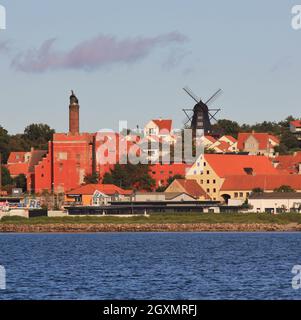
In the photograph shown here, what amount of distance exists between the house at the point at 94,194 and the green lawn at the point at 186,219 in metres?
11.5

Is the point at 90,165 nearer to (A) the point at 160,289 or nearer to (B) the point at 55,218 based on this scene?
(B) the point at 55,218

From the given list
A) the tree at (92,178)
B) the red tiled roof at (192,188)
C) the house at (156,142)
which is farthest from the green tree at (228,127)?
the red tiled roof at (192,188)

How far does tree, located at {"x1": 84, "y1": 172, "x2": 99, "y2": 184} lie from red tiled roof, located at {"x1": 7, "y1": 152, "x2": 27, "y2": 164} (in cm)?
3155

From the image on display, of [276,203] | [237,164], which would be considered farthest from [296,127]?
[276,203]

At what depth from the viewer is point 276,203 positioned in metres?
123

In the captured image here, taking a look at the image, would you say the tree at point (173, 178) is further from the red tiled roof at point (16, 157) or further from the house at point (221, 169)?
the red tiled roof at point (16, 157)

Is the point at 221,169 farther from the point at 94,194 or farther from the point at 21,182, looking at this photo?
the point at 21,182

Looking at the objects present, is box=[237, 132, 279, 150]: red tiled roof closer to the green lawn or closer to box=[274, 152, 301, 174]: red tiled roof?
box=[274, 152, 301, 174]: red tiled roof

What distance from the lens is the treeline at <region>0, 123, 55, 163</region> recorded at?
175625mm

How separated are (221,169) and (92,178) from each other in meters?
13.8

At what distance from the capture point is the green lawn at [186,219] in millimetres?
112875

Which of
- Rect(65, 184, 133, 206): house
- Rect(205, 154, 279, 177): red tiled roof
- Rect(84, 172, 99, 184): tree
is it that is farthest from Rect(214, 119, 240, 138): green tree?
Rect(65, 184, 133, 206): house
